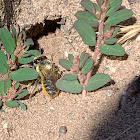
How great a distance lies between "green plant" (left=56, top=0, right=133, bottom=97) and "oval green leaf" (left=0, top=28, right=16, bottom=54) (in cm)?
42

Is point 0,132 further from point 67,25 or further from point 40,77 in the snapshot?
point 67,25

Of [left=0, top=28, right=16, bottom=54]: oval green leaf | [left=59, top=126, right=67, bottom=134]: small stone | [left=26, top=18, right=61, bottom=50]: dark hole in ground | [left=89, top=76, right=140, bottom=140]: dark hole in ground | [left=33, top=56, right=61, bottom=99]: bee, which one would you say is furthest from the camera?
[left=26, top=18, right=61, bottom=50]: dark hole in ground

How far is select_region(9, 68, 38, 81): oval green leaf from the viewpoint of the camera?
2.65 meters

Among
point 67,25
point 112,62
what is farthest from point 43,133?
point 67,25

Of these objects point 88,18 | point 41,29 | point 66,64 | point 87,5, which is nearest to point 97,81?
point 66,64

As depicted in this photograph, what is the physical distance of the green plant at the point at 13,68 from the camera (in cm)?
268

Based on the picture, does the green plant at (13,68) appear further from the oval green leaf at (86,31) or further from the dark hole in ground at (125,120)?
the dark hole in ground at (125,120)

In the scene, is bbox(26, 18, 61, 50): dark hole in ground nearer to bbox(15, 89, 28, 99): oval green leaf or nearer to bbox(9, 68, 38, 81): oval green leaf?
bbox(9, 68, 38, 81): oval green leaf

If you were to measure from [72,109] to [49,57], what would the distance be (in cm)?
79

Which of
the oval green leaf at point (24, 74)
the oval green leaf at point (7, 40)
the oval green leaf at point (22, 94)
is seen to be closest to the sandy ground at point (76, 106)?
the oval green leaf at point (22, 94)

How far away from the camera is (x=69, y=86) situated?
2.63m

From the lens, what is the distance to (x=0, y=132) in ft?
8.59

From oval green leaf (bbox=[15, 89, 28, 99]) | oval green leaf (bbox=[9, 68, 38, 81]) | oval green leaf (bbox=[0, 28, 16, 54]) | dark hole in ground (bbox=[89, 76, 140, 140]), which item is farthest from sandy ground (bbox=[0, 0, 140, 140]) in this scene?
oval green leaf (bbox=[0, 28, 16, 54])

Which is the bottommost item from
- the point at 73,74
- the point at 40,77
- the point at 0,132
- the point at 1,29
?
the point at 0,132
